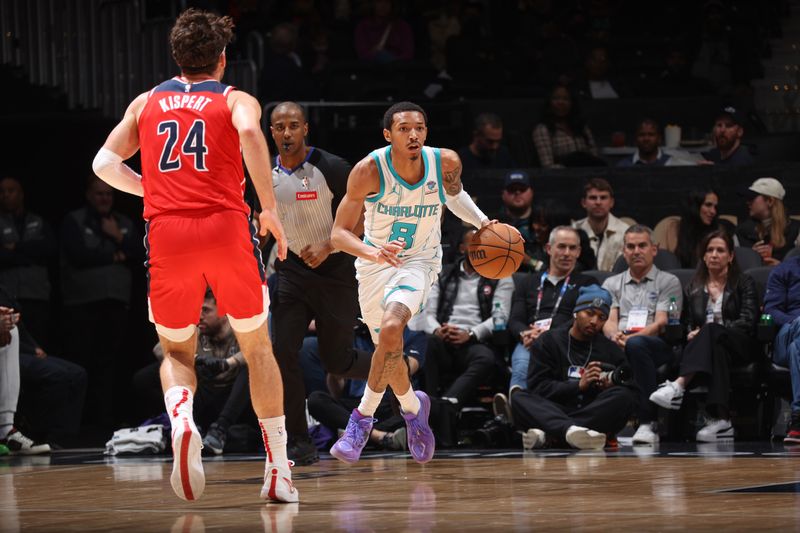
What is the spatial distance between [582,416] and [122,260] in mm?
4535

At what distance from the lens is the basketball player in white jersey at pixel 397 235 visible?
668 centimetres

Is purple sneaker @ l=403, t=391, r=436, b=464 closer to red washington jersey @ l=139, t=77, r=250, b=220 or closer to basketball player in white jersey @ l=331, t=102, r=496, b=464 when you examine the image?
basketball player in white jersey @ l=331, t=102, r=496, b=464

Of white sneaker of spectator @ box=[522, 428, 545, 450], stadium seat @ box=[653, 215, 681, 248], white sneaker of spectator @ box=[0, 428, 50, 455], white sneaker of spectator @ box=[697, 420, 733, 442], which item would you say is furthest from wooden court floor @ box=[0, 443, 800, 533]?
stadium seat @ box=[653, 215, 681, 248]

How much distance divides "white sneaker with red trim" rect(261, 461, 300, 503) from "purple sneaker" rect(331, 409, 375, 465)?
174 cm

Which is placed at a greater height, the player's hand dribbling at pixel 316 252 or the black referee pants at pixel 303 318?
the player's hand dribbling at pixel 316 252

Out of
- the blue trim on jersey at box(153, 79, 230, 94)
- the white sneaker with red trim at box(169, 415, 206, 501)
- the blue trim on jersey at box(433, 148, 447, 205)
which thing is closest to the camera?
the white sneaker with red trim at box(169, 415, 206, 501)

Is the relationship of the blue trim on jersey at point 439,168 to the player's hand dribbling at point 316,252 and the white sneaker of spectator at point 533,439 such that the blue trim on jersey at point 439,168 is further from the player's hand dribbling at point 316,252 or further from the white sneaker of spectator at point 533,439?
the white sneaker of spectator at point 533,439

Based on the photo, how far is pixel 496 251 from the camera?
7.00 metres

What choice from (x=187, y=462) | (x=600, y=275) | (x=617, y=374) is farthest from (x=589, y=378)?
(x=187, y=462)

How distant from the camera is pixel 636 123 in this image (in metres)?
13.2

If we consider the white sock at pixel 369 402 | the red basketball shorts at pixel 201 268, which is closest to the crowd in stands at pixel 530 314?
the white sock at pixel 369 402

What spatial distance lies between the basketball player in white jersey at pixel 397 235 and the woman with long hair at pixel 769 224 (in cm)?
390

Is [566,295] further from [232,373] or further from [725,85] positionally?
[725,85]

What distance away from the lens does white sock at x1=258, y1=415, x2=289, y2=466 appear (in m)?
4.95
